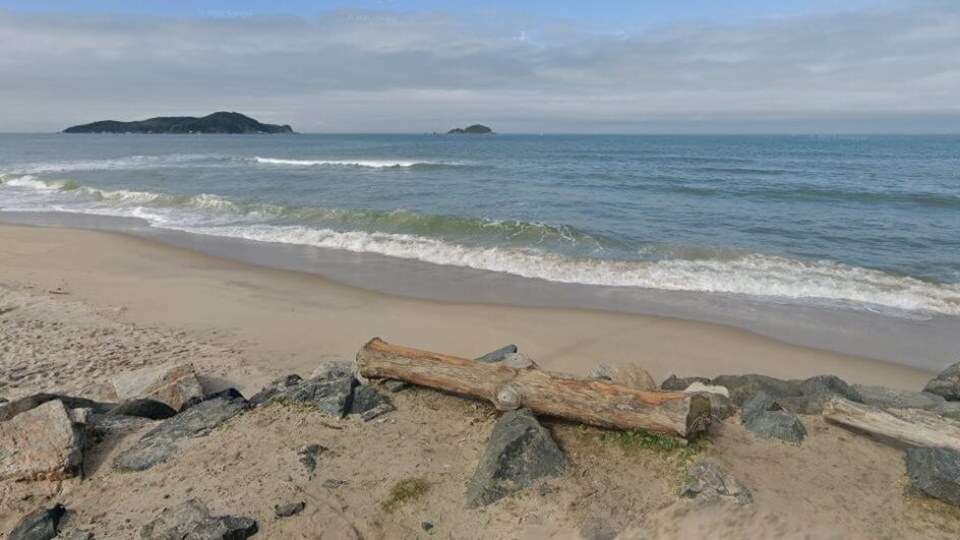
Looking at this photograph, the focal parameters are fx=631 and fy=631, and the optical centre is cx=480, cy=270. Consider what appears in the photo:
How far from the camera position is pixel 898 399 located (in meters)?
5.93

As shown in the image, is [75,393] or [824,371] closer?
[75,393]

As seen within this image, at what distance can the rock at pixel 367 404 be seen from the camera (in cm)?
530

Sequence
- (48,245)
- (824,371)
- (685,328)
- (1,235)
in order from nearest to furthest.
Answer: (824,371), (685,328), (48,245), (1,235)

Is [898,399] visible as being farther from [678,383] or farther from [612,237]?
[612,237]

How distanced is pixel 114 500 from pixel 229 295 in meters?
6.39

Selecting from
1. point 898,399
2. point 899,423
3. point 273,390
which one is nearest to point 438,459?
point 273,390

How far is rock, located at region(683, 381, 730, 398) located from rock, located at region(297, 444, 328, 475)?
3.36 meters

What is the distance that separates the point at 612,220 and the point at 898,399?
1268 centimetres

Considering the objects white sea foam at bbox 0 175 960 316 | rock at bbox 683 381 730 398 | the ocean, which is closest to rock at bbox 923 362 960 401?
the ocean

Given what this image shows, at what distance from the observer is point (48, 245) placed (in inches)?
573

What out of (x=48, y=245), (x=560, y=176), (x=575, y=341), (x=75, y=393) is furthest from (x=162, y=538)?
(x=560, y=176)

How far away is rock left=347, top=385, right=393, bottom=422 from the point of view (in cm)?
530

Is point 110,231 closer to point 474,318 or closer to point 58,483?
point 474,318

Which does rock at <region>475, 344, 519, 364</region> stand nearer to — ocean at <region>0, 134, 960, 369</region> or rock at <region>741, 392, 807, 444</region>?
rock at <region>741, 392, 807, 444</region>
